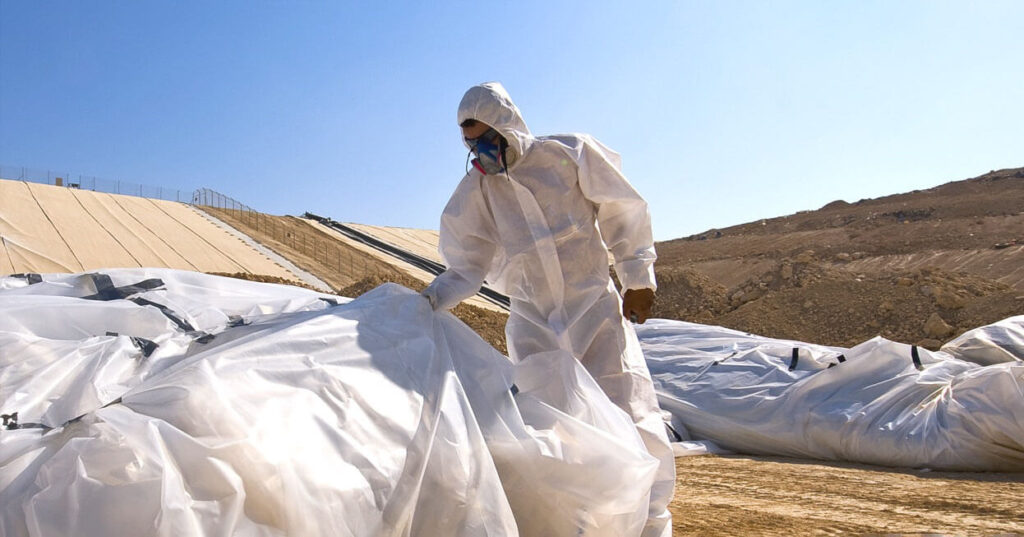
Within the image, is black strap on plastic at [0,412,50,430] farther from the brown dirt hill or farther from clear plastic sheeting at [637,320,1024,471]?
the brown dirt hill

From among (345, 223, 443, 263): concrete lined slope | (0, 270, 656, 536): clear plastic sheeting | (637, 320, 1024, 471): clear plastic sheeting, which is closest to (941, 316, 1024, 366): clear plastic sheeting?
(637, 320, 1024, 471): clear plastic sheeting

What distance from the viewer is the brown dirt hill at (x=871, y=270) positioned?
9555 millimetres

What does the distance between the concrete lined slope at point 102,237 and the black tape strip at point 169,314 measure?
8863 mm

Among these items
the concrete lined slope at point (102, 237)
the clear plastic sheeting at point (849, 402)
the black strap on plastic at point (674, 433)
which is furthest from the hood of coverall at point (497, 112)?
the concrete lined slope at point (102, 237)

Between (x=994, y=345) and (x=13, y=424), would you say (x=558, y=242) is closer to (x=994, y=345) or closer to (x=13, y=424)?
(x=13, y=424)

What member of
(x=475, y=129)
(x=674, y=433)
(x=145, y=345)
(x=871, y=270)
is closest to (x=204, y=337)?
(x=145, y=345)

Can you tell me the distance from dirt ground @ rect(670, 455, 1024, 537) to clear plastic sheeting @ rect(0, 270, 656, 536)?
0.92 metres

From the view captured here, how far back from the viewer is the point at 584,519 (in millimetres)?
1972

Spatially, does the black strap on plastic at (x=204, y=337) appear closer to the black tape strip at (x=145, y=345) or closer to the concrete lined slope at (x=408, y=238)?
the black tape strip at (x=145, y=345)

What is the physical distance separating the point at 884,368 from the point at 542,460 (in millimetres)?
3606

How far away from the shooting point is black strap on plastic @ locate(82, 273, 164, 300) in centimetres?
303

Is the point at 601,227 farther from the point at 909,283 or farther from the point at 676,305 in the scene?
the point at 676,305

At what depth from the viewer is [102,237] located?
45.6 feet

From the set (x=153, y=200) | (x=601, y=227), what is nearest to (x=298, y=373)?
(x=601, y=227)
